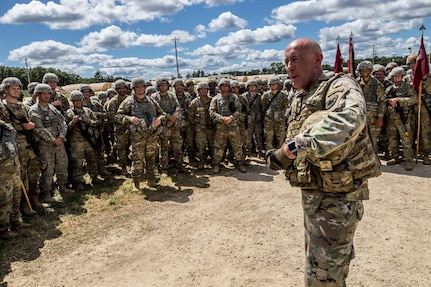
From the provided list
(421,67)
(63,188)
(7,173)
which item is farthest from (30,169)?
(421,67)

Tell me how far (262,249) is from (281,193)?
2.48 metres

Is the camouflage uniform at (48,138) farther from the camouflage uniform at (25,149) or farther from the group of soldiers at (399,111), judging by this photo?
→ the group of soldiers at (399,111)

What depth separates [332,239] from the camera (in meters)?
2.68

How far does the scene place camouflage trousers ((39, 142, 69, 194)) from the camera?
23.3 feet

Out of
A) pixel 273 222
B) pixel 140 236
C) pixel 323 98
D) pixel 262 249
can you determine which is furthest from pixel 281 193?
pixel 323 98

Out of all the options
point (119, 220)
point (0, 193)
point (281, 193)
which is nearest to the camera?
point (0, 193)

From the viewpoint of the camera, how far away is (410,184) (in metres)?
7.45

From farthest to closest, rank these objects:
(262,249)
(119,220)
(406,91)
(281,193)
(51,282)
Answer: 1. (406,91)
2. (281,193)
3. (119,220)
4. (262,249)
5. (51,282)

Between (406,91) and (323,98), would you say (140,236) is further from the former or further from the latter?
(406,91)

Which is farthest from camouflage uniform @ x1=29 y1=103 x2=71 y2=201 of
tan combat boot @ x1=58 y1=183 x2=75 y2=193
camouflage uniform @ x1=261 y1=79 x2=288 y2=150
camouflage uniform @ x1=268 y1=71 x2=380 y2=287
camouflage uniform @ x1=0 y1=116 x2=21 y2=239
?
camouflage uniform @ x1=268 y1=71 x2=380 y2=287

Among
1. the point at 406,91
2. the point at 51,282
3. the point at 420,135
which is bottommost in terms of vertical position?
the point at 51,282

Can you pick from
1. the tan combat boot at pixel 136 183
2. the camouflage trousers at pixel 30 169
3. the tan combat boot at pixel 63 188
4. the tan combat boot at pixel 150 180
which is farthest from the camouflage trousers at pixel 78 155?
the tan combat boot at pixel 150 180

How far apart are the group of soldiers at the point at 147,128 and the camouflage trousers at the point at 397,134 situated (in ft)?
0.07

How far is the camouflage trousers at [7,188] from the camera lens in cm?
551
